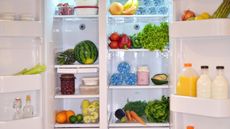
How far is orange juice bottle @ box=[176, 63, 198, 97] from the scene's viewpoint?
1976mm

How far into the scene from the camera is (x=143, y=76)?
283 cm

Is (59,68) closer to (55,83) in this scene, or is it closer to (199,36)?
(55,83)

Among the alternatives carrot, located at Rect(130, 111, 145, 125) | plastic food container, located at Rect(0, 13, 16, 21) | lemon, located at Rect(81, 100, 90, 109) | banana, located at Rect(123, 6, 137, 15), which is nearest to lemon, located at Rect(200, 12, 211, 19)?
banana, located at Rect(123, 6, 137, 15)

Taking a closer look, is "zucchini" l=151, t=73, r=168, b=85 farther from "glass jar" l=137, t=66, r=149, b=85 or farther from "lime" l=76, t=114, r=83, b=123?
"lime" l=76, t=114, r=83, b=123

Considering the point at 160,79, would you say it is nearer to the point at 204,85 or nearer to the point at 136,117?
the point at 136,117

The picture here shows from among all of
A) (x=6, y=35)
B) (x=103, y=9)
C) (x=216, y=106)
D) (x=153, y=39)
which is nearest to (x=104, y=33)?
(x=103, y=9)

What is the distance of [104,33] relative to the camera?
2.64 meters

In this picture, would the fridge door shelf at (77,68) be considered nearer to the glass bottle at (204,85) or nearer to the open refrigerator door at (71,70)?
the open refrigerator door at (71,70)

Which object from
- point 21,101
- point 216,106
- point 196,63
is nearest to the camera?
point 216,106

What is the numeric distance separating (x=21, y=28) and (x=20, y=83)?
365 millimetres

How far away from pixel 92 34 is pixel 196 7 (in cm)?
121

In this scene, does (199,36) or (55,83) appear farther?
(55,83)

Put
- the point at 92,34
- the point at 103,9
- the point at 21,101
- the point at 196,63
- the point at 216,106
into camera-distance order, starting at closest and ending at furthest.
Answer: the point at 216,106, the point at 196,63, the point at 21,101, the point at 103,9, the point at 92,34

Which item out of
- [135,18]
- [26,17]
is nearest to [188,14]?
[135,18]
